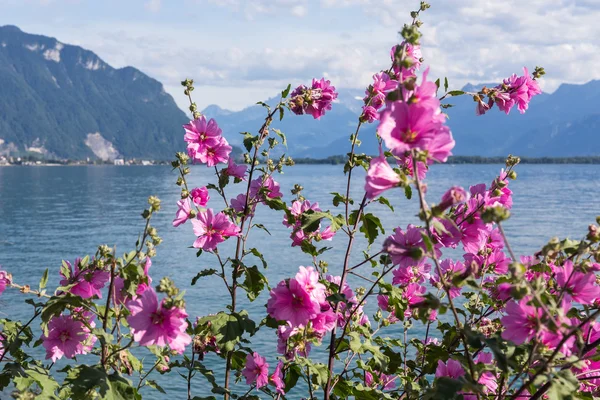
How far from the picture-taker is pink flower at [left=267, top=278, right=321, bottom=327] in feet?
8.11

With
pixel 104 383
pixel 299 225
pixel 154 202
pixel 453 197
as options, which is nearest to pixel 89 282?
pixel 104 383

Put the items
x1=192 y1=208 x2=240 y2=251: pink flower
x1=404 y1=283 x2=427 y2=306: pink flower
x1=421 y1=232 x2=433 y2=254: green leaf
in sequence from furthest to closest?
1. x1=404 y1=283 x2=427 y2=306: pink flower
2. x1=192 y1=208 x2=240 y2=251: pink flower
3. x1=421 y1=232 x2=433 y2=254: green leaf

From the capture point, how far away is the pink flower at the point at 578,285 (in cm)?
212

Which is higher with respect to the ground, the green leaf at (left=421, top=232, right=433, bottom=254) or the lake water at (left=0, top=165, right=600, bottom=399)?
the green leaf at (left=421, top=232, right=433, bottom=254)

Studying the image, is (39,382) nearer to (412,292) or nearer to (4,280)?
(4,280)

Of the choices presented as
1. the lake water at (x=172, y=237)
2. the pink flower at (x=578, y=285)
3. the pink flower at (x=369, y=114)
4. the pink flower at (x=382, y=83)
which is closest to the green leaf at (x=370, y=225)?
the pink flower at (x=369, y=114)

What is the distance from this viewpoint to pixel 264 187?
10.9 feet

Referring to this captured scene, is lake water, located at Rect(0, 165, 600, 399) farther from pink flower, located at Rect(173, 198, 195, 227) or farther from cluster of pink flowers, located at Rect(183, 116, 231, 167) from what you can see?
pink flower, located at Rect(173, 198, 195, 227)

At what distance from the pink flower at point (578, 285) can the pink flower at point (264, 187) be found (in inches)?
61.9

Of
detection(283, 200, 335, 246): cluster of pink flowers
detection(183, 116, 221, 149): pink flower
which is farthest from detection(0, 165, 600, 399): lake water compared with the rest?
detection(183, 116, 221, 149): pink flower

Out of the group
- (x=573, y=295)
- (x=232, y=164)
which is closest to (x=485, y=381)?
(x=573, y=295)

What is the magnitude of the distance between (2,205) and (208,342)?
48.6 metres

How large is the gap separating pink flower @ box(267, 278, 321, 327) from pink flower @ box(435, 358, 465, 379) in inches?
27.7

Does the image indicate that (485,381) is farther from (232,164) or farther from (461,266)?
(232,164)
